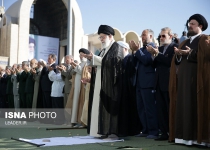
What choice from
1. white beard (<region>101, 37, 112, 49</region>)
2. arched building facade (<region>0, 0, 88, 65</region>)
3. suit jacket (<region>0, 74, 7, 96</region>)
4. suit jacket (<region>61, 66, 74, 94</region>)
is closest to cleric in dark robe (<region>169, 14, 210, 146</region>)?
white beard (<region>101, 37, 112, 49</region>)

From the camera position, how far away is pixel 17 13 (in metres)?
25.2

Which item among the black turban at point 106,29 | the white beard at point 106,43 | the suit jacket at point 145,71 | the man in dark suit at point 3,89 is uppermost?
the black turban at point 106,29

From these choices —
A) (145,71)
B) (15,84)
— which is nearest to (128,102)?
(145,71)

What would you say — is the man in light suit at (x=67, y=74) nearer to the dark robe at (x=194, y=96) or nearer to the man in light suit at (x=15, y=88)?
the man in light suit at (x=15, y=88)

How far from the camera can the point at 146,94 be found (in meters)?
6.16

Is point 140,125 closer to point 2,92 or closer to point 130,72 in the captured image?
point 130,72

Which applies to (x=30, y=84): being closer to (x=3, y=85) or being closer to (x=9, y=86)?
(x=9, y=86)

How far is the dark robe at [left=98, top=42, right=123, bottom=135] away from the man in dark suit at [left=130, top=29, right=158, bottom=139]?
0.59 m

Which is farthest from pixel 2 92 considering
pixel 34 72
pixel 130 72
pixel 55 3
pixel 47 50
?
pixel 55 3

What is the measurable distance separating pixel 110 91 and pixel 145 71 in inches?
35.7

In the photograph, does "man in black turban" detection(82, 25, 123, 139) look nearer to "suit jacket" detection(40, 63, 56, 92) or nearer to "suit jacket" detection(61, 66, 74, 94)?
"suit jacket" detection(61, 66, 74, 94)

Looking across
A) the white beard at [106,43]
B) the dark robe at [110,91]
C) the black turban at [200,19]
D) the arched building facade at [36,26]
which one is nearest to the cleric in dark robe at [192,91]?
the black turban at [200,19]

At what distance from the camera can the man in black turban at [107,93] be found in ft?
18.4

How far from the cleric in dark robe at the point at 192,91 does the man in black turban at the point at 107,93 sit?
3.08 feet
